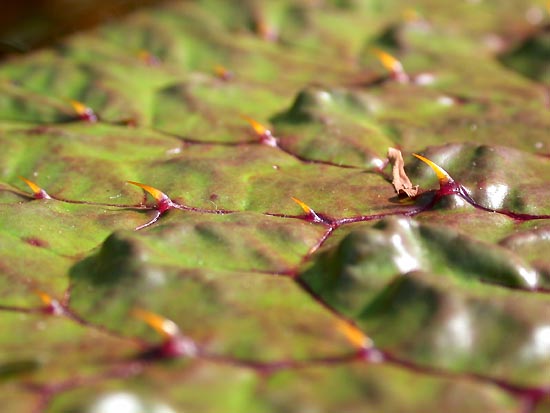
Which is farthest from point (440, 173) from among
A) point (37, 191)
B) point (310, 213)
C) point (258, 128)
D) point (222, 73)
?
point (222, 73)

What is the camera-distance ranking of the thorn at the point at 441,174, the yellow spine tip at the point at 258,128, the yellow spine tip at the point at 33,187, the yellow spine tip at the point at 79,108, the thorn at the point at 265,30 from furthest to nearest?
the thorn at the point at 265,30 → the yellow spine tip at the point at 79,108 → the yellow spine tip at the point at 258,128 → the yellow spine tip at the point at 33,187 → the thorn at the point at 441,174

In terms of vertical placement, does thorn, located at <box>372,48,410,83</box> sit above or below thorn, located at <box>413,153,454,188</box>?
below

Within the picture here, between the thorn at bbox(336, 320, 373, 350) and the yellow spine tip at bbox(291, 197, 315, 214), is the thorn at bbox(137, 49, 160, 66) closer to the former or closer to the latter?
the yellow spine tip at bbox(291, 197, 315, 214)

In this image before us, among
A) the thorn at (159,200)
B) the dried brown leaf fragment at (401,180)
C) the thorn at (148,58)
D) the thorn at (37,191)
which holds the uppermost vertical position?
the dried brown leaf fragment at (401,180)

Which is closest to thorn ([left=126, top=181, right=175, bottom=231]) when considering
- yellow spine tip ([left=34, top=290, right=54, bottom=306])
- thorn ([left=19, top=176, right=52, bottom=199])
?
thorn ([left=19, top=176, right=52, bottom=199])

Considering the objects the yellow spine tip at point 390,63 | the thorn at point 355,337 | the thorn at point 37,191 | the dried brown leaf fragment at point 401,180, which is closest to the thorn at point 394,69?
the yellow spine tip at point 390,63

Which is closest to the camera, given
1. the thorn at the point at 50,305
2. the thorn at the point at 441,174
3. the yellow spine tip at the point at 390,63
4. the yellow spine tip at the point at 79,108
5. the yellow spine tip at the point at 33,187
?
the thorn at the point at 50,305

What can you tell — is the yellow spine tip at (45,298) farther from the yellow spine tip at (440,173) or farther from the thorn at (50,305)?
Result: the yellow spine tip at (440,173)

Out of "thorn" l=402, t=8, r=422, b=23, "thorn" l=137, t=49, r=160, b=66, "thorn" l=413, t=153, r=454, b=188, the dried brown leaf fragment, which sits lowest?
"thorn" l=137, t=49, r=160, b=66
